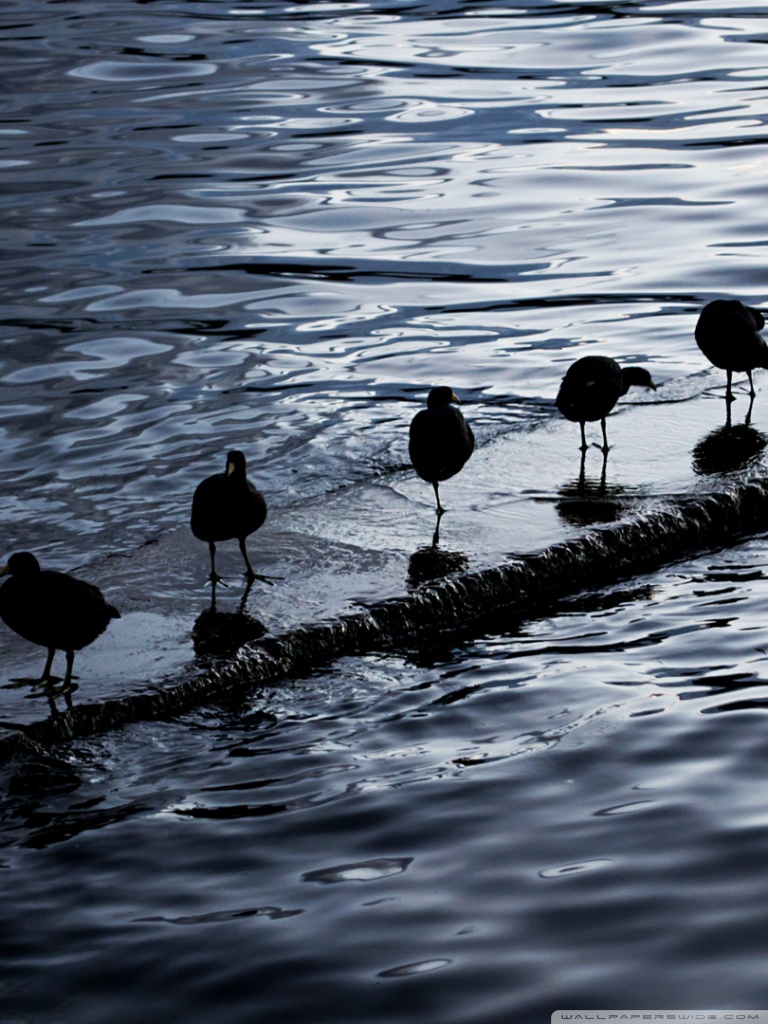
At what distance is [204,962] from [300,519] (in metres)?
4.15

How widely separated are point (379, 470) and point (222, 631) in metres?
4.03

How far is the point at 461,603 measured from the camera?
7.58 m

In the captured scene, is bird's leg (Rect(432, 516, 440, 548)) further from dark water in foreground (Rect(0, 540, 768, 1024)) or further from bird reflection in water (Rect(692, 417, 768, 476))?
bird reflection in water (Rect(692, 417, 768, 476))

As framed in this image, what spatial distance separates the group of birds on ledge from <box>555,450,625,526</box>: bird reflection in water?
1.66 ft

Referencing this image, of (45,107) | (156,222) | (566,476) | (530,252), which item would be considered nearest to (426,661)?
(566,476)

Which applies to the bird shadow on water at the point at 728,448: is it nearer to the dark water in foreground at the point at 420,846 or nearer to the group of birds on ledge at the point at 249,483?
the group of birds on ledge at the point at 249,483

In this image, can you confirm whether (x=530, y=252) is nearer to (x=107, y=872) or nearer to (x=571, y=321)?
(x=571, y=321)

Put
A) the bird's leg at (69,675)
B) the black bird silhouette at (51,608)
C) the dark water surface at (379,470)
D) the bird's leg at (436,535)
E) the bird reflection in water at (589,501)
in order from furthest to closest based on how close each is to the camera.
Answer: the bird reflection in water at (589,501) < the bird's leg at (436,535) < the bird's leg at (69,675) < the black bird silhouette at (51,608) < the dark water surface at (379,470)

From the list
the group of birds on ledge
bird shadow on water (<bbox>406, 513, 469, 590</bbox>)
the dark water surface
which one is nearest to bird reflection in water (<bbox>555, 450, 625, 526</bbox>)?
the dark water surface

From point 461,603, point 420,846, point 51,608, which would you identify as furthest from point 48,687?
point 461,603

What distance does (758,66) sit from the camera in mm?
26984

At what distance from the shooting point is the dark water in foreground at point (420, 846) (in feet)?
15.1

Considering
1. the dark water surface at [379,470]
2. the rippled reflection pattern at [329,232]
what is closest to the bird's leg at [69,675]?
the dark water surface at [379,470]

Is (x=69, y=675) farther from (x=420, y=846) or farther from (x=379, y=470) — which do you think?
(x=379, y=470)
